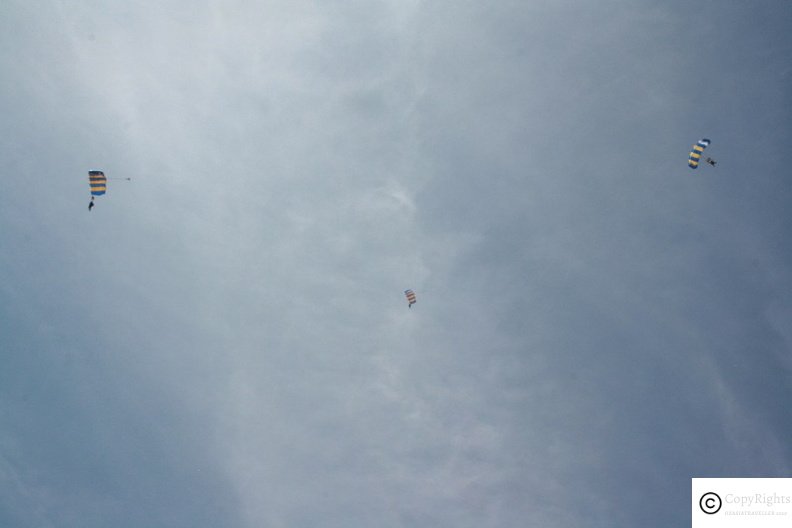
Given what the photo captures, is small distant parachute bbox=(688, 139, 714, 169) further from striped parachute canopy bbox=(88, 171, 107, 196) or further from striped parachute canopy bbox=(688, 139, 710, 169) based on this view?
striped parachute canopy bbox=(88, 171, 107, 196)

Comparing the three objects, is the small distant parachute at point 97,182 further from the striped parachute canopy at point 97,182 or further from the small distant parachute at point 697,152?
the small distant parachute at point 697,152

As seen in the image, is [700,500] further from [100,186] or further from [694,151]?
[100,186]

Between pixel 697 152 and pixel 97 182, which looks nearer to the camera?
pixel 97 182

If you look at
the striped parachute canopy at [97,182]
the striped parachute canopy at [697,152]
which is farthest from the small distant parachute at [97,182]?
the striped parachute canopy at [697,152]

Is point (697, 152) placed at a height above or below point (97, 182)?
above

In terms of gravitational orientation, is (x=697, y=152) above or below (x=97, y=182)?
above

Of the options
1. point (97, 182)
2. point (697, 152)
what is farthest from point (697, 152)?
point (97, 182)

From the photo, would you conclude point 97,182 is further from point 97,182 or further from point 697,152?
point 697,152

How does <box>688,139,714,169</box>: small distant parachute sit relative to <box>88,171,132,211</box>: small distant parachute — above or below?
above

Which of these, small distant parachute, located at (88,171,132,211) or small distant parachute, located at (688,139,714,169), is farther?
small distant parachute, located at (688,139,714,169)

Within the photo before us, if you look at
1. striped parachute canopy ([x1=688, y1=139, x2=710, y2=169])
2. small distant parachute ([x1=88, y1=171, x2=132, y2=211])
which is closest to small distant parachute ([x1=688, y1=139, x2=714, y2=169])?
striped parachute canopy ([x1=688, y1=139, x2=710, y2=169])

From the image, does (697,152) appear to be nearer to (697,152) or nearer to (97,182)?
(697,152)
